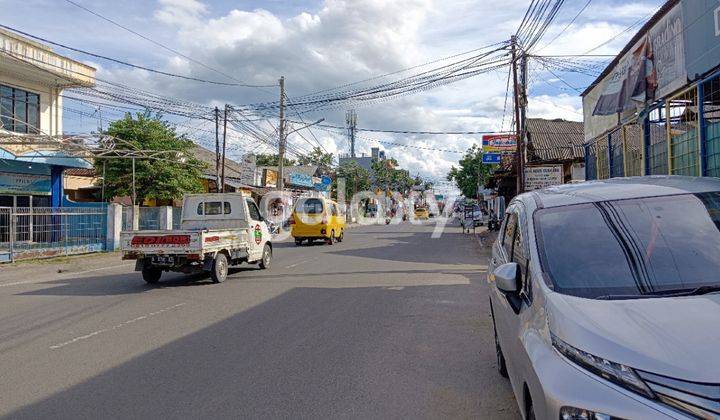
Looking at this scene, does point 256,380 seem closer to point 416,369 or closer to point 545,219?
point 416,369

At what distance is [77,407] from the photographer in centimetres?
479

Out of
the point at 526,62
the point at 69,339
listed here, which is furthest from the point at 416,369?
the point at 526,62

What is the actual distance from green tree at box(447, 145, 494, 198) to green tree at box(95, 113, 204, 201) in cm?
3667

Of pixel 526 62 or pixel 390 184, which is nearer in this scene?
pixel 526 62

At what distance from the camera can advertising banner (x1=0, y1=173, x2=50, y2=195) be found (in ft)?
72.0

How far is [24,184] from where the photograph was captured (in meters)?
22.8

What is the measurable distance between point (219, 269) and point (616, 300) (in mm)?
10623

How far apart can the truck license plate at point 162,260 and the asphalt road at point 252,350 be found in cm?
55

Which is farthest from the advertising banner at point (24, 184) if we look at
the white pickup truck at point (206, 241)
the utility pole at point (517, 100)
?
the utility pole at point (517, 100)

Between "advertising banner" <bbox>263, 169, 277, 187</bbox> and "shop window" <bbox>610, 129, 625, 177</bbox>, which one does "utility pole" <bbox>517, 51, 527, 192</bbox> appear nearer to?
"shop window" <bbox>610, 129, 625, 177</bbox>

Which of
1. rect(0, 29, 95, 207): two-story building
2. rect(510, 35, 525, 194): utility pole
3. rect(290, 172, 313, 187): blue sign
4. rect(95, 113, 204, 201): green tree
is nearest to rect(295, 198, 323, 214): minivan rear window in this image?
rect(95, 113, 204, 201): green tree

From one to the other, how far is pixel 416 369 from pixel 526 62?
1771 cm

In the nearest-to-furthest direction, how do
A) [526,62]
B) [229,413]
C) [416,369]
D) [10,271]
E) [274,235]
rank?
[229,413], [416,369], [10,271], [526,62], [274,235]

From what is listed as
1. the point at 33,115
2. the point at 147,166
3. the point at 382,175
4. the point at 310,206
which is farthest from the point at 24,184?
the point at 382,175
